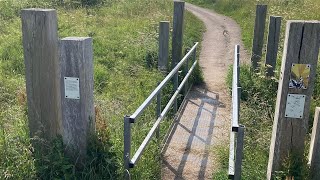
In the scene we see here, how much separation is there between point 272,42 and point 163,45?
2015 millimetres

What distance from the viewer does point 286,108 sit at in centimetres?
387

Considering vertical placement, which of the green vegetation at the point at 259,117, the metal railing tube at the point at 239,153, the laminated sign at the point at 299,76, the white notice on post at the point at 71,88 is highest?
the laminated sign at the point at 299,76

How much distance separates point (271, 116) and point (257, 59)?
307cm

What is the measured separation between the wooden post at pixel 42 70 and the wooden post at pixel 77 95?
211mm

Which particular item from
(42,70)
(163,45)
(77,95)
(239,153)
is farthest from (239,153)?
(163,45)

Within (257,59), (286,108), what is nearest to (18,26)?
(257,59)

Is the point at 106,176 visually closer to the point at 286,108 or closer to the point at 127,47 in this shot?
the point at 286,108

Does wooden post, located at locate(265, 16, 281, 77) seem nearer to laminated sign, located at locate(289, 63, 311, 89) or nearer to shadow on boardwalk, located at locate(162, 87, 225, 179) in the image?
shadow on boardwalk, located at locate(162, 87, 225, 179)

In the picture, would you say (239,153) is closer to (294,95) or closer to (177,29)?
(294,95)

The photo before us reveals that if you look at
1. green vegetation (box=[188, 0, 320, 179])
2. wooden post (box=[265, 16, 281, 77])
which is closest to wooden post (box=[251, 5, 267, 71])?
green vegetation (box=[188, 0, 320, 179])

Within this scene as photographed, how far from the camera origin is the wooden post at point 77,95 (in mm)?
3840

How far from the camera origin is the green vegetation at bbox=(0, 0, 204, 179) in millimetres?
3973

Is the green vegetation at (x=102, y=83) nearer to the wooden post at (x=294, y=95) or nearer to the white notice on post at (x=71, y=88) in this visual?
the white notice on post at (x=71, y=88)

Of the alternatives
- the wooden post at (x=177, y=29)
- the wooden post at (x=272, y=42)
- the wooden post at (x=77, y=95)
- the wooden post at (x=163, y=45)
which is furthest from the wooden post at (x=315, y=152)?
the wooden post at (x=177, y=29)
